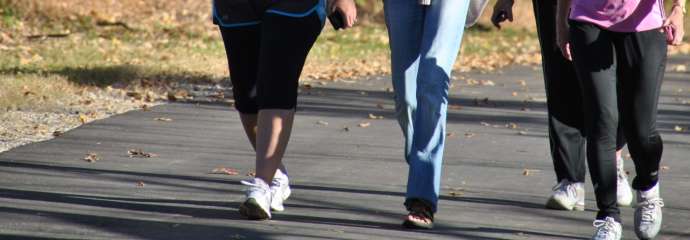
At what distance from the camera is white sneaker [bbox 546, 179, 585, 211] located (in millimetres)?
7414

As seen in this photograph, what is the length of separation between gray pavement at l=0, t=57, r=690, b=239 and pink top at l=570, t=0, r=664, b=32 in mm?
970

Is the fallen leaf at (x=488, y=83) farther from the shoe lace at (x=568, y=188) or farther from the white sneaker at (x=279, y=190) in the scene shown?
the white sneaker at (x=279, y=190)

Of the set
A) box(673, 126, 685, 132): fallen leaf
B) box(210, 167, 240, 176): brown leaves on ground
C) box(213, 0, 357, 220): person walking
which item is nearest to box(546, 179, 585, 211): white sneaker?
box(213, 0, 357, 220): person walking

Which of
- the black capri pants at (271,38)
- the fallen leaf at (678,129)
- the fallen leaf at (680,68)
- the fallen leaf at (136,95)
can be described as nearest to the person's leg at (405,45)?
the black capri pants at (271,38)

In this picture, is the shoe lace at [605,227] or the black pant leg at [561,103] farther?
the black pant leg at [561,103]

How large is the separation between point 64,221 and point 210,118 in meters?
5.05

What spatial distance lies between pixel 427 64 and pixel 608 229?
1.03 m

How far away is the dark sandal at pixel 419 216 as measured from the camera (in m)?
6.59

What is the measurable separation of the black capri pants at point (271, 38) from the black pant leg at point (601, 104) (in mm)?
1206

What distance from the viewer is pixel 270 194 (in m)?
6.82

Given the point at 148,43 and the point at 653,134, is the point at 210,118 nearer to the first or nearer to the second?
the point at 653,134

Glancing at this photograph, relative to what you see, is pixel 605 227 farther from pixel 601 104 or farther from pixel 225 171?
pixel 225 171

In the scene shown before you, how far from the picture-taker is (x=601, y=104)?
6.25m

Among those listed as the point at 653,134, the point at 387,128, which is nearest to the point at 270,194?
the point at 653,134
